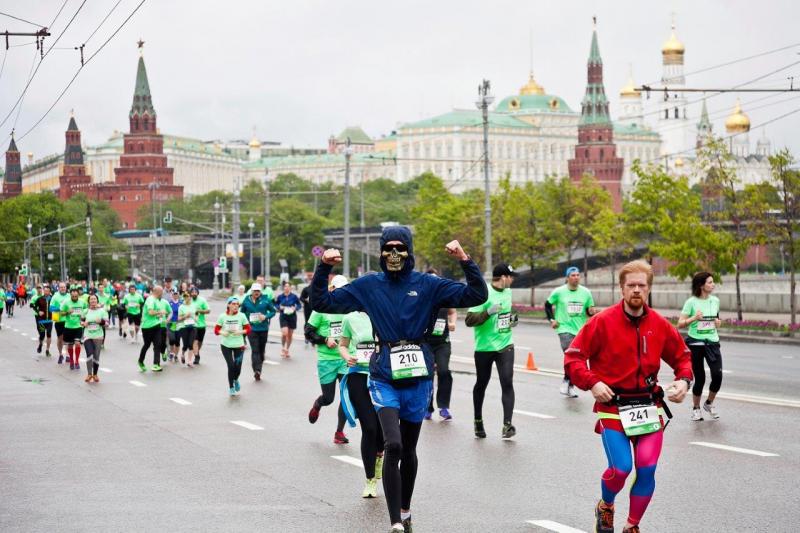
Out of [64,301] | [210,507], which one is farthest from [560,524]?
[64,301]

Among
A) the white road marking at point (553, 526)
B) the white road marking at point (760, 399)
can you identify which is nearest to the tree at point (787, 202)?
the white road marking at point (760, 399)

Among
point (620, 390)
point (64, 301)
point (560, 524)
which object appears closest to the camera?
point (620, 390)

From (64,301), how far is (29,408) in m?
7.23

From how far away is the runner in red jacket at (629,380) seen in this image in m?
7.83

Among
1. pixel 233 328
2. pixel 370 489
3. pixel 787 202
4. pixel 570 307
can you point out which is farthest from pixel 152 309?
pixel 787 202

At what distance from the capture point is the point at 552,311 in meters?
17.7

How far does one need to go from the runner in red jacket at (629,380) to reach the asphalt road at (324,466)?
1046 mm

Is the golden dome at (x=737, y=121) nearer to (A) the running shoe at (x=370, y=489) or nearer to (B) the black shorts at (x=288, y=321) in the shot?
(B) the black shorts at (x=288, y=321)

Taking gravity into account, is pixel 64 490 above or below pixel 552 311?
below

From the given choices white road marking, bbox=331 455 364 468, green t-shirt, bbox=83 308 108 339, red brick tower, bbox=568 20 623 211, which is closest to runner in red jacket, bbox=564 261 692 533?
white road marking, bbox=331 455 364 468

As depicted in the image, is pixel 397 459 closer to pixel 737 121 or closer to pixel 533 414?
pixel 533 414

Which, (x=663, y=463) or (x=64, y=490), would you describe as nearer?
(x=64, y=490)

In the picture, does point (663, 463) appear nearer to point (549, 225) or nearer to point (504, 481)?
point (504, 481)

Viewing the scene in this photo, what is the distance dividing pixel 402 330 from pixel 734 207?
105ft
